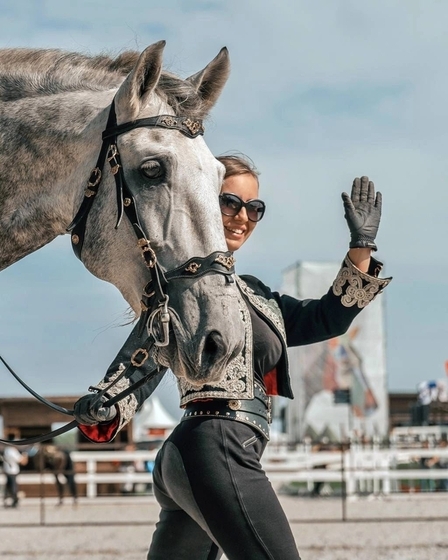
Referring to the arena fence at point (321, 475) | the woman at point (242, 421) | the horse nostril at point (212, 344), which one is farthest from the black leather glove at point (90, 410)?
the arena fence at point (321, 475)

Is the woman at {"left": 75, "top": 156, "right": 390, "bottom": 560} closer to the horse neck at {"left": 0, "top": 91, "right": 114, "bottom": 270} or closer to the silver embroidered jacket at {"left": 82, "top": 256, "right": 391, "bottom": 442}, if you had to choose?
the silver embroidered jacket at {"left": 82, "top": 256, "right": 391, "bottom": 442}

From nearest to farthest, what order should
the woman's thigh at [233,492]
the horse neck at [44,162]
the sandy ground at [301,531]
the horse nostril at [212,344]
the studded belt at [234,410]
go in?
the horse nostril at [212,344]
the horse neck at [44,162]
the woman's thigh at [233,492]
the studded belt at [234,410]
the sandy ground at [301,531]

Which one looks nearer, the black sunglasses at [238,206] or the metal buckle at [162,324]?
the metal buckle at [162,324]

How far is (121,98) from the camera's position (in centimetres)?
296

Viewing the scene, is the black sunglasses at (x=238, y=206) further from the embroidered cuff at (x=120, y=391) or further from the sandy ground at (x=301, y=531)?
the sandy ground at (x=301, y=531)

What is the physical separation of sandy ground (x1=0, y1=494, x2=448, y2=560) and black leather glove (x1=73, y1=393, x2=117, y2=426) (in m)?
6.72

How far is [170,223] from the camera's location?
2854 mm

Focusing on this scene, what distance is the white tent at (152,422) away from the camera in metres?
25.8

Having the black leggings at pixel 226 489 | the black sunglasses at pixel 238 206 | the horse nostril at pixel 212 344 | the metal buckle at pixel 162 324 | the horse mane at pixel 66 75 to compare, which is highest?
the horse mane at pixel 66 75

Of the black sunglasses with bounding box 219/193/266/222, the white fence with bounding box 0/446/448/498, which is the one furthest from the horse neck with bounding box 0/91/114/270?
the white fence with bounding box 0/446/448/498

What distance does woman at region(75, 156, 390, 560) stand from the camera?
325 cm

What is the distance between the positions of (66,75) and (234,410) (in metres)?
1.23

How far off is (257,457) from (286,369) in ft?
1.24

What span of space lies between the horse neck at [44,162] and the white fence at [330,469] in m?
12.7
